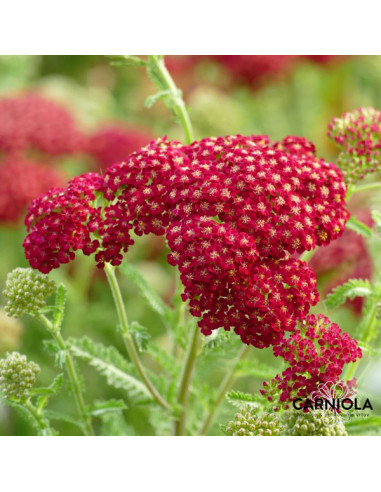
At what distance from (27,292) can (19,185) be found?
2.35 feet

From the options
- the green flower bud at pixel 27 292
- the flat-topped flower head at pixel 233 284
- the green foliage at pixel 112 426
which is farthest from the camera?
the green foliage at pixel 112 426

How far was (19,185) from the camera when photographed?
5.51 feet

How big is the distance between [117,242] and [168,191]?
4.2 inches

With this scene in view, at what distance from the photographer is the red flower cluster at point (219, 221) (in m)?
0.93

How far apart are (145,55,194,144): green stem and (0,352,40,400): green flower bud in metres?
0.48

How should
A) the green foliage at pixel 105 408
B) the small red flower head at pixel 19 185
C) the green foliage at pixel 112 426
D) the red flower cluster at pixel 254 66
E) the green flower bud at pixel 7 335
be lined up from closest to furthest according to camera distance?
the green foliage at pixel 105 408
the green foliage at pixel 112 426
the green flower bud at pixel 7 335
the small red flower head at pixel 19 185
the red flower cluster at pixel 254 66

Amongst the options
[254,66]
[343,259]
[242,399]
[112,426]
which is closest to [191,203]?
[242,399]

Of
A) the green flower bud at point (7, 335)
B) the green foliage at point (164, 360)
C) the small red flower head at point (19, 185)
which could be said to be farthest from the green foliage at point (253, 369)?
the small red flower head at point (19, 185)

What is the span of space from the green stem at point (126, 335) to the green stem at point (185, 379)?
3 cm

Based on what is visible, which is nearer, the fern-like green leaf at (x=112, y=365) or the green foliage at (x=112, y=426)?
the fern-like green leaf at (x=112, y=365)

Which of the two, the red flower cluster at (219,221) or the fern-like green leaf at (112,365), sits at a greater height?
the red flower cluster at (219,221)

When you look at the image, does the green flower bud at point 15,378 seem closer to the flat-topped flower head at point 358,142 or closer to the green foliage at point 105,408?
the green foliage at point 105,408

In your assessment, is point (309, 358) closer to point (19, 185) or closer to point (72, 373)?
point (72, 373)
